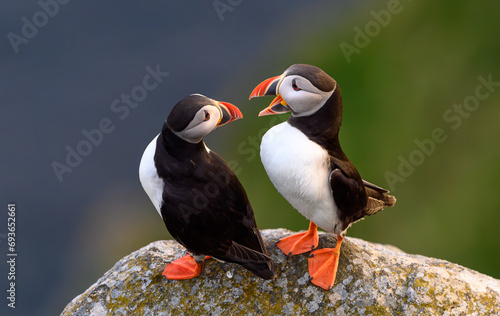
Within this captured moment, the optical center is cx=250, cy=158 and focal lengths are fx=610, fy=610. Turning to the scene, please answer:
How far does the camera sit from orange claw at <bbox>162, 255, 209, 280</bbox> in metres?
4.63

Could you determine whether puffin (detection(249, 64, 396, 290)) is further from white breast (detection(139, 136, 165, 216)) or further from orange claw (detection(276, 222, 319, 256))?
white breast (detection(139, 136, 165, 216))

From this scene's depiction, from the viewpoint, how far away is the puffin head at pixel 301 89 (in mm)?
4148

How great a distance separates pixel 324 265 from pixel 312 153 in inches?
35.2

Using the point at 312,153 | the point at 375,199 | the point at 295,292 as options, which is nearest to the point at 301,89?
the point at 312,153

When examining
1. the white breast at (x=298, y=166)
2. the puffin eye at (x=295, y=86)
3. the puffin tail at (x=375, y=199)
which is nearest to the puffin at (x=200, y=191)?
the white breast at (x=298, y=166)

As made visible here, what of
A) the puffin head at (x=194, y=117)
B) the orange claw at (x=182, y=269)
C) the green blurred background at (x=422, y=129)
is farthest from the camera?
the green blurred background at (x=422, y=129)

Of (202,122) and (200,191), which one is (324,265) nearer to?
(200,191)

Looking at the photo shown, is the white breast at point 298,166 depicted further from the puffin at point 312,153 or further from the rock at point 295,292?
the rock at point 295,292

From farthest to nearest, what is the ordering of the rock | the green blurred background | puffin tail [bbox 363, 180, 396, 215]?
the green blurred background, puffin tail [bbox 363, 180, 396, 215], the rock

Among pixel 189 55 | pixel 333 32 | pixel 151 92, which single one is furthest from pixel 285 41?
pixel 151 92

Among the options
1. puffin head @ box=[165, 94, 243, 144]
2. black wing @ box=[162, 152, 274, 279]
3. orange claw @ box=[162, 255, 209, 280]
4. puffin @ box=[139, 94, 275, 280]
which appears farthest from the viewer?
orange claw @ box=[162, 255, 209, 280]

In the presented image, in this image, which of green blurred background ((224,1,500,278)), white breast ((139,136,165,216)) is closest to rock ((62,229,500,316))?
white breast ((139,136,165,216))

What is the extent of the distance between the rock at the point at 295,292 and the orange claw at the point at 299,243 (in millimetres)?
57

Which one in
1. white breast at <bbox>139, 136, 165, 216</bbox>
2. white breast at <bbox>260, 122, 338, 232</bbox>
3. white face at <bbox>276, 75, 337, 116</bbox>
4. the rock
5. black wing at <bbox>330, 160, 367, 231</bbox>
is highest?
white face at <bbox>276, 75, 337, 116</bbox>
